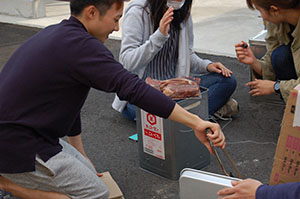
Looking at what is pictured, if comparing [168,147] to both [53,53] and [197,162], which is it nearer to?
[197,162]

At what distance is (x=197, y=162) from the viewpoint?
2645mm

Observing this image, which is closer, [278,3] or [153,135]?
[278,3]

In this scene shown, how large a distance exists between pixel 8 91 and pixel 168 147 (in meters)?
1.00

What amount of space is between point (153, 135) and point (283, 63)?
3.41 feet

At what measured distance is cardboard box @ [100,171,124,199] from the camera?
234cm

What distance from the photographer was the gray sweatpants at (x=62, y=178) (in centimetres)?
202

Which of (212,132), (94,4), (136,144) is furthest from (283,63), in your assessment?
(94,4)

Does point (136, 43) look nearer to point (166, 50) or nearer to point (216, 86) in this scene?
point (166, 50)

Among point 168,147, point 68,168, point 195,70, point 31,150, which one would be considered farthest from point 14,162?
point 195,70

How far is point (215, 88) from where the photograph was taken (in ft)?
10.2

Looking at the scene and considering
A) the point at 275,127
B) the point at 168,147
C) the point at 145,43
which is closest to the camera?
the point at 168,147

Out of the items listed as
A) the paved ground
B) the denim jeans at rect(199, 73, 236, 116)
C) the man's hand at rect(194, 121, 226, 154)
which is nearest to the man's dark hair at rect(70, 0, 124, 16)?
the man's hand at rect(194, 121, 226, 154)

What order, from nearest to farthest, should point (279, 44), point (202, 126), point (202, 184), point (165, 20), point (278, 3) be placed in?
point (202, 184) → point (202, 126) → point (278, 3) → point (165, 20) → point (279, 44)

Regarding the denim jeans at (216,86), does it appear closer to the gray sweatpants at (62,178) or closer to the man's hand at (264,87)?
the man's hand at (264,87)
